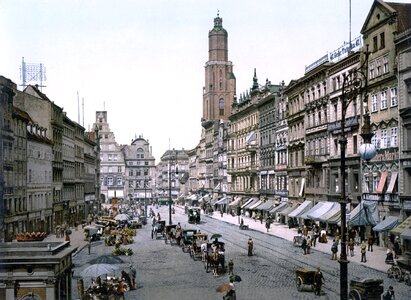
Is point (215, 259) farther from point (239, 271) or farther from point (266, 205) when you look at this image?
point (266, 205)

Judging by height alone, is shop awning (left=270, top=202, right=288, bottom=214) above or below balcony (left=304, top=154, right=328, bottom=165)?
below

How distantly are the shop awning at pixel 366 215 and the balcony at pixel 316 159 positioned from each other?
11440mm

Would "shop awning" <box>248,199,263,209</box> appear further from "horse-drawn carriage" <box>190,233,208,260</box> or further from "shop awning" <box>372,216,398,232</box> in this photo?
"shop awning" <box>372,216,398,232</box>

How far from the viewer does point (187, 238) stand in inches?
1848

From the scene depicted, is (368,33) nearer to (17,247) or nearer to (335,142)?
(335,142)

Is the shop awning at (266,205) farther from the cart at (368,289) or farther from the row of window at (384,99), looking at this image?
the cart at (368,289)

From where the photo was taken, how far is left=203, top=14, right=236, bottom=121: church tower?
16025 cm

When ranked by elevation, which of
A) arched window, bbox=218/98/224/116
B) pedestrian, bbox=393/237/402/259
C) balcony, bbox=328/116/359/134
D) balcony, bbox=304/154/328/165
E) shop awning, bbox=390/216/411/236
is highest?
arched window, bbox=218/98/224/116

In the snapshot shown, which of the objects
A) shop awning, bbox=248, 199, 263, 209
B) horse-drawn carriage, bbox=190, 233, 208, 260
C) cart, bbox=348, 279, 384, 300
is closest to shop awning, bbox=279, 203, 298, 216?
shop awning, bbox=248, 199, 263, 209

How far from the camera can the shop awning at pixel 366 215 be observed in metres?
44.4

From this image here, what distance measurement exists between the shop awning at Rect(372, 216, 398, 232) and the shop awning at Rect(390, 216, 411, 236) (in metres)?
1.58

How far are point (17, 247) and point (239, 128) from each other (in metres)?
81.4

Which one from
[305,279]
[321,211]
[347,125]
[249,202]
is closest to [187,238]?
[321,211]

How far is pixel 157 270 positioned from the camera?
114 feet
